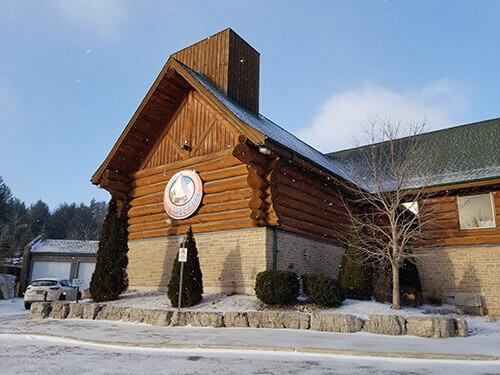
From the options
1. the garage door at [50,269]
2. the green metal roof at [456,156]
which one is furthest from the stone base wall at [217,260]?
the garage door at [50,269]

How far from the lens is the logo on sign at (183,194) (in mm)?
16094

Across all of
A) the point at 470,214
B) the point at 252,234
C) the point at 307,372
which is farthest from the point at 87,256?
the point at 307,372

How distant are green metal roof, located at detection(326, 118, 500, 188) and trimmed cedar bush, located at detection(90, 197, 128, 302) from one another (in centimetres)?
1056

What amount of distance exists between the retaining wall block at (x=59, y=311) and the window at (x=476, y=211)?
50.1ft

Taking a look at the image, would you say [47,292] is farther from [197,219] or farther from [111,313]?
[197,219]

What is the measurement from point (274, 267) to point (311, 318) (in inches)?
151

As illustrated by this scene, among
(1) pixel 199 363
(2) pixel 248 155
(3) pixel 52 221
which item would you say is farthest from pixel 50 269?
(3) pixel 52 221

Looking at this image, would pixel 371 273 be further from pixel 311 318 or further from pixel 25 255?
pixel 25 255

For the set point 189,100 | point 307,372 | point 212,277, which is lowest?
point 307,372

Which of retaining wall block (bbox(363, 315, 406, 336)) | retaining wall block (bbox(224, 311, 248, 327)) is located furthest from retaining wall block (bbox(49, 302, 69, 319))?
retaining wall block (bbox(363, 315, 406, 336))

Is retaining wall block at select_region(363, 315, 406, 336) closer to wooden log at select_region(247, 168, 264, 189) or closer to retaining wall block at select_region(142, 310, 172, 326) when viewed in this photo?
retaining wall block at select_region(142, 310, 172, 326)

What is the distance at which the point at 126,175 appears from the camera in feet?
63.0

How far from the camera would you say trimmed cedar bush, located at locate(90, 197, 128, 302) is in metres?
15.2

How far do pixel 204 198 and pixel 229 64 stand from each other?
274 inches
